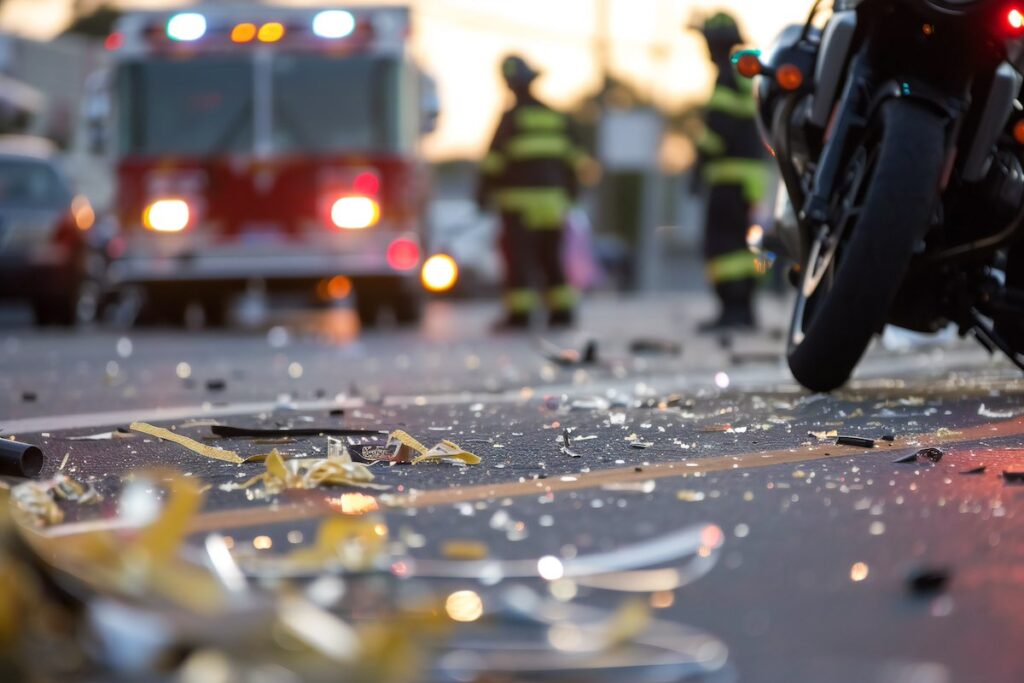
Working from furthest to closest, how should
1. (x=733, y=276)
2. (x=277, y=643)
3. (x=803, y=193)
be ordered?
(x=733, y=276) < (x=803, y=193) < (x=277, y=643)

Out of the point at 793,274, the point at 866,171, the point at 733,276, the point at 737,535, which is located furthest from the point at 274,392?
the point at 733,276

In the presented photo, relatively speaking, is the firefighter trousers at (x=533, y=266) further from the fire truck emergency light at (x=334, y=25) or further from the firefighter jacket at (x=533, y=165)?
the fire truck emergency light at (x=334, y=25)

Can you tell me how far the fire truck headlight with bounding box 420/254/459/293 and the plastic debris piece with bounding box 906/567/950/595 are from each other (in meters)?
12.2

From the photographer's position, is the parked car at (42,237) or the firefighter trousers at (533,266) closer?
the firefighter trousers at (533,266)

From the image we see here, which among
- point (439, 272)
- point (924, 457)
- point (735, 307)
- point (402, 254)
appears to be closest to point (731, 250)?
point (735, 307)

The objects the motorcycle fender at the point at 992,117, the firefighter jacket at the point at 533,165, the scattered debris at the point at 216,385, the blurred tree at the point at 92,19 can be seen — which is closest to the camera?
the motorcycle fender at the point at 992,117

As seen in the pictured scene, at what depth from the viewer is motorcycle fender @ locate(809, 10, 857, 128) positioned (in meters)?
5.41

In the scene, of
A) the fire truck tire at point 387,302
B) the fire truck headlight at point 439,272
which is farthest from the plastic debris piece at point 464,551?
the fire truck headlight at point 439,272

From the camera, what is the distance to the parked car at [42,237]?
49.9 feet

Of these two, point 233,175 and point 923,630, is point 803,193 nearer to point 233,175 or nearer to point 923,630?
point 923,630

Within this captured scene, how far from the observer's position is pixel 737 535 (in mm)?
3092

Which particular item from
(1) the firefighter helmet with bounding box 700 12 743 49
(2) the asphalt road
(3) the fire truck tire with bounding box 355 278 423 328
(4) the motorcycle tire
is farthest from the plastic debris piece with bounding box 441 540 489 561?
(3) the fire truck tire with bounding box 355 278 423 328

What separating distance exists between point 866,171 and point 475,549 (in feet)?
9.02

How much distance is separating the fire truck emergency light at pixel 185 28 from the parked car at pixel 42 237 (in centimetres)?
210
